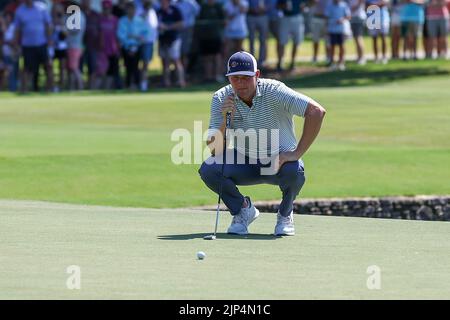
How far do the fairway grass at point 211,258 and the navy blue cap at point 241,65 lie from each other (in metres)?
1.38

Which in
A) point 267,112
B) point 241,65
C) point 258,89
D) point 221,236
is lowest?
point 221,236

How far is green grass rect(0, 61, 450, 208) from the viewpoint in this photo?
18219 millimetres

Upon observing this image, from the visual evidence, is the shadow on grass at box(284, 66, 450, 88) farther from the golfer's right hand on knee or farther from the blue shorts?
the golfer's right hand on knee

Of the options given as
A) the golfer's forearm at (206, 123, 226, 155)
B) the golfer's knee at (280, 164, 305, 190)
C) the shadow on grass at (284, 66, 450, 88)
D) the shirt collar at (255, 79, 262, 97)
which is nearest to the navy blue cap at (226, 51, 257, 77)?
the shirt collar at (255, 79, 262, 97)

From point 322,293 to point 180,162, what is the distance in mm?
11728

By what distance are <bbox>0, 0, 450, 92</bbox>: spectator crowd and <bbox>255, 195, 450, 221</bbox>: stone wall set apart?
54.3ft

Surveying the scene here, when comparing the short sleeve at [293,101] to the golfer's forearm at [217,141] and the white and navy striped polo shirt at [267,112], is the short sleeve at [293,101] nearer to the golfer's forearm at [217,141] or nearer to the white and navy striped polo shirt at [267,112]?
the white and navy striped polo shirt at [267,112]

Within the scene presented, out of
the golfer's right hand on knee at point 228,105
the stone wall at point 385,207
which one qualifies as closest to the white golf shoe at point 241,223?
the golfer's right hand on knee at point 228,105

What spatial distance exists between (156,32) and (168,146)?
1270cm

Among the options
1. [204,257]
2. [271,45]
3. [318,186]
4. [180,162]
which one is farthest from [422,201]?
[271,45]

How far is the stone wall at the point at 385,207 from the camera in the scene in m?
17.3

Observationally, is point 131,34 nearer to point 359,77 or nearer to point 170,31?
point 170,31

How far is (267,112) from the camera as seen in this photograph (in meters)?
11.3

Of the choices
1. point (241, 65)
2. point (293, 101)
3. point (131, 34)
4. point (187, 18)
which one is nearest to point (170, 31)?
point (187, 18)
